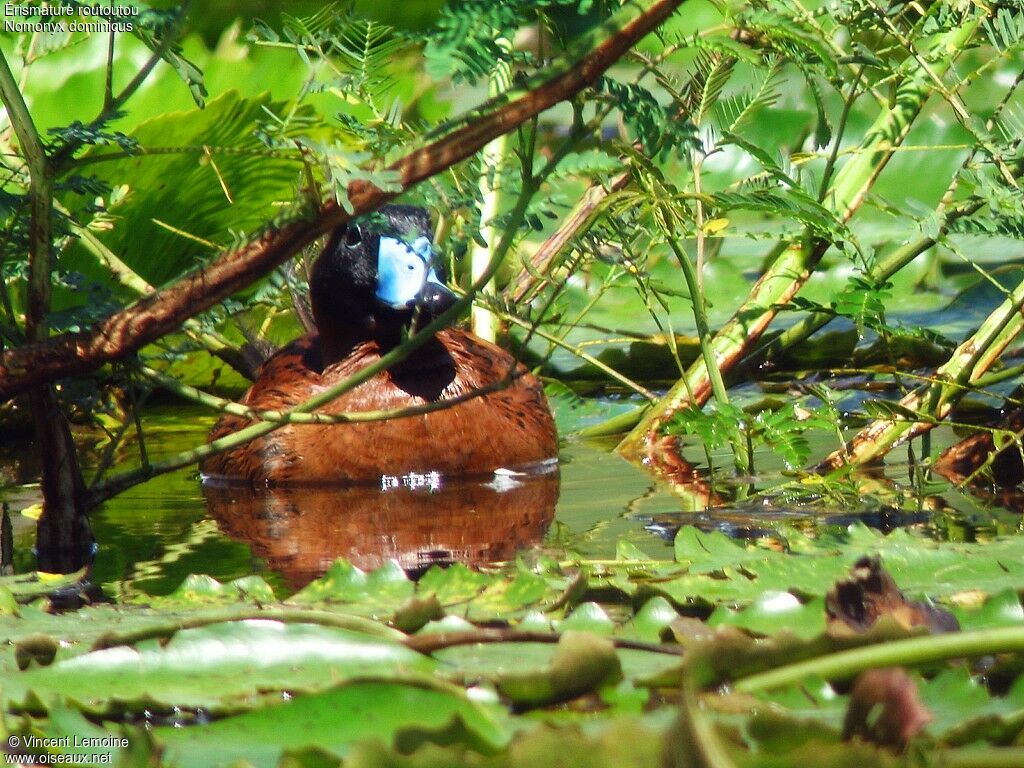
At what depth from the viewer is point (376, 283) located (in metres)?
4.03

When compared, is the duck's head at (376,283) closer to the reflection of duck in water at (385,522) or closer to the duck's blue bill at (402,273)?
the duck's blue bill at (402,273)

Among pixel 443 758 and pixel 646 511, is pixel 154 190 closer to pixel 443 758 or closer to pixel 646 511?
pixel 646 511

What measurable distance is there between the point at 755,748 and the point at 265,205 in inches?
149

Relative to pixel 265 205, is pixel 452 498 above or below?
below

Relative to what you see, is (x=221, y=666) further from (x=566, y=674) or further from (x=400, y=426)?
(x=400, y=426)

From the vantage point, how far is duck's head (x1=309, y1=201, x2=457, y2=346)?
3.93 metres

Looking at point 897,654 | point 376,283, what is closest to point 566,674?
point 897,654

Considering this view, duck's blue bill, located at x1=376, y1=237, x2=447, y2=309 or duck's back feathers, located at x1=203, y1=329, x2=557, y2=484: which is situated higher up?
duck's blue bill, located at x1=376, y1=237, x2=447, y2=309

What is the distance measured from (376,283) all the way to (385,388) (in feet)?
1.04

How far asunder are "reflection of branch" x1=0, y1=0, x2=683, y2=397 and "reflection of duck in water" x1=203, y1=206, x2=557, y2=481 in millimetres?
1439

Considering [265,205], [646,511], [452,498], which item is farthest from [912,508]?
[265,205]

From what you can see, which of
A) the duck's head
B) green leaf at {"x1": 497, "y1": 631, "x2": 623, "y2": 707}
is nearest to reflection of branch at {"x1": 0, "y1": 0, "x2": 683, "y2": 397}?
green leaf at {"x1": 497, "y1": 631, "x2": 623, "y2": 707}

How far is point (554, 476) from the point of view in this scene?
3.56 metres

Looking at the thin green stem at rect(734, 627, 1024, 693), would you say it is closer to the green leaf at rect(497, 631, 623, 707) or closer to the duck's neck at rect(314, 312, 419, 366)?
the green leaf at rect(497, 631, 623, 707)
